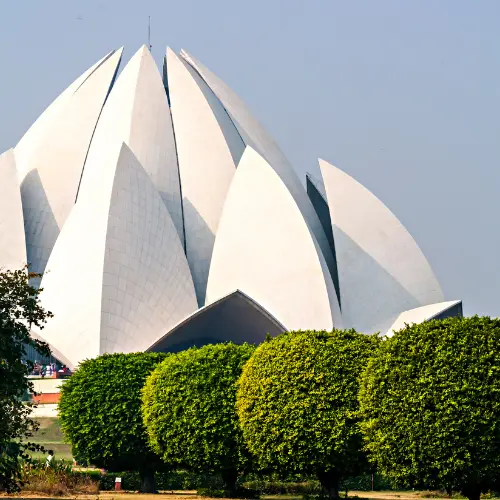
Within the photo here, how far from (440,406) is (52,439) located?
50.1 ft

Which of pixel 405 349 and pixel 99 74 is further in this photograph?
pixel 99 74

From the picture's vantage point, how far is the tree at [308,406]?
17.3 metres

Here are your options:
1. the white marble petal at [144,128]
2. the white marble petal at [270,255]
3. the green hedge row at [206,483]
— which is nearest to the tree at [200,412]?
the green hedge row at [206,483]

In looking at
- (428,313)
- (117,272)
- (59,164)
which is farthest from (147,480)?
(59,164)

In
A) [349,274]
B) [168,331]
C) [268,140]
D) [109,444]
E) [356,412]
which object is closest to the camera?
[356,412]

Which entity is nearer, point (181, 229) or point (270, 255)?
point (270, 255)

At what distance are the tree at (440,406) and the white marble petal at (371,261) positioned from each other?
1876cm

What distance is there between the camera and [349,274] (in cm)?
3534

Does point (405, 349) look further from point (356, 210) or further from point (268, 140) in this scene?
point (268, 140)

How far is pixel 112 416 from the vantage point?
69.9ft

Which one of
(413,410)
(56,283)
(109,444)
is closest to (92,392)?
(109,444)

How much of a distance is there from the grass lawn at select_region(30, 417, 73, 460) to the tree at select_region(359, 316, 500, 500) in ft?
39.3

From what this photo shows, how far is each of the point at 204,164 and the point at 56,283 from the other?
23.6 ft

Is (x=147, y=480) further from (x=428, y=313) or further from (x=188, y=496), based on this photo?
(x=428, y=313)
